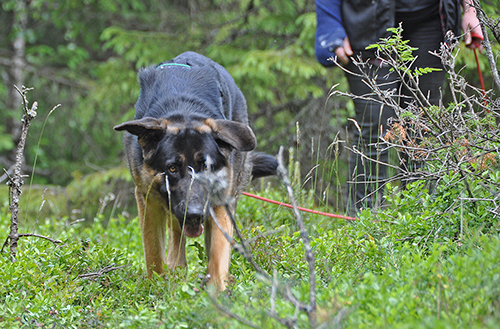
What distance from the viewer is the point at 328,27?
13.6ft

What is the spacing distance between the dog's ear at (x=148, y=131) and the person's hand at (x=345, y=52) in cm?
159

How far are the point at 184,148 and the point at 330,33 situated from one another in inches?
66.9

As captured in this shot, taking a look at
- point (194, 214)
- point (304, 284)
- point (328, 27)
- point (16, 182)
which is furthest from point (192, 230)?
point (328, 27)

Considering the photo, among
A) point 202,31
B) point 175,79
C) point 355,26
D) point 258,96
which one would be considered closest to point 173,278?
point 175,79

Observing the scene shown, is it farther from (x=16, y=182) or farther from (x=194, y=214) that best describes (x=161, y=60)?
(x=194, y=214)

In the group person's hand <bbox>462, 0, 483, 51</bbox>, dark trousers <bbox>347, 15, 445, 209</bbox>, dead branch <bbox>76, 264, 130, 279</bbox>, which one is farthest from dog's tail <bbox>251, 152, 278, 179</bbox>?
person's hand <bbox>462, 0, 483, 51</bbox>

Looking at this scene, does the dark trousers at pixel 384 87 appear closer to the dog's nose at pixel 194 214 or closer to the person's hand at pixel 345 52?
the person's hand at pixel 345 52

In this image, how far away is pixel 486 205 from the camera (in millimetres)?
2701

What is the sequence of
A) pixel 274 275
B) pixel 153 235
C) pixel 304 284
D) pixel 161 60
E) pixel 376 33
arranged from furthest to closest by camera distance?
pixel 161 60 → pixel 376 33 → pixel 153 235 → pixel 304 284 → pixel 274 275

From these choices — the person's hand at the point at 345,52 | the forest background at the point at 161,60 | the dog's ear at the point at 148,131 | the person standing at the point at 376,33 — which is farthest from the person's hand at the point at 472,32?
the dog's ear at the point at 148,131

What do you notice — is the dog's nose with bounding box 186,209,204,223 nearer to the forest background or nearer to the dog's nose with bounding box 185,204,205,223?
the dog's nose with bounding box 185,204,205,223

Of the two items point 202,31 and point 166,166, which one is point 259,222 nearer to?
point 166,166

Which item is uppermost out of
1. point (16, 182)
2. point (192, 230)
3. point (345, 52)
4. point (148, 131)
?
point (345, 52)

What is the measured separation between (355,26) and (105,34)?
5.05m
